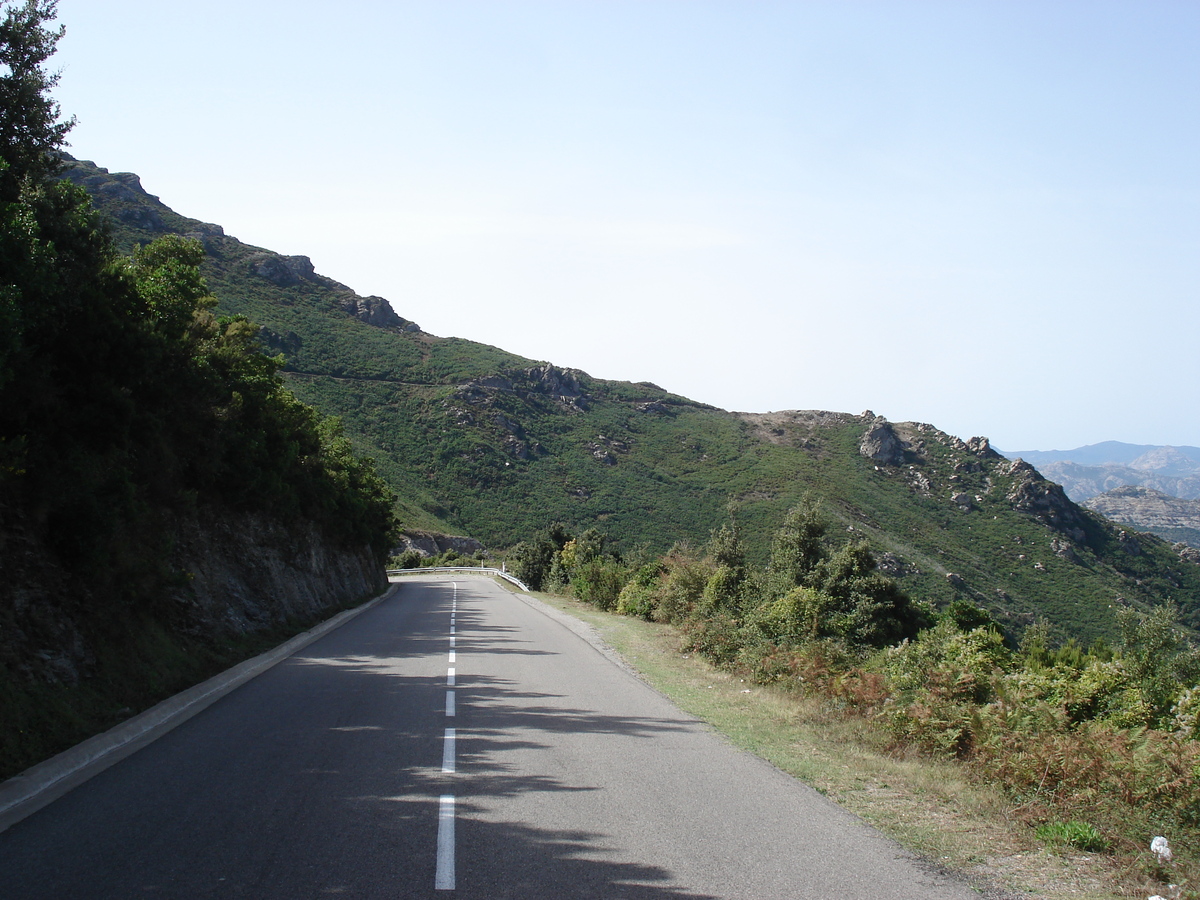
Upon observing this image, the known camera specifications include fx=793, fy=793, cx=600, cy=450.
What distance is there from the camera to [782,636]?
1518cm

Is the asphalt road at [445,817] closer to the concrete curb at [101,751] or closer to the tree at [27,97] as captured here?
the concrete curb at [101,751]

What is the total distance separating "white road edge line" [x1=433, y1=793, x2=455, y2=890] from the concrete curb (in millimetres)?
3027

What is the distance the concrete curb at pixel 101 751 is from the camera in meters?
6.16

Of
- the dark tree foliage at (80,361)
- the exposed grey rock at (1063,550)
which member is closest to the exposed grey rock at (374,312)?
the exposed grey rock at (1063,550)

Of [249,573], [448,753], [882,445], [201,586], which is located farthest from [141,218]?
[448,753]

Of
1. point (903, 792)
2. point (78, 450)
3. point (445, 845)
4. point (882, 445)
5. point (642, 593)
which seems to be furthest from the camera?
point (882, 445)

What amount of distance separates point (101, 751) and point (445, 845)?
183 inches

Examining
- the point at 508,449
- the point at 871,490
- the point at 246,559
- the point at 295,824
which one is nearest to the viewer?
the point at 295,824

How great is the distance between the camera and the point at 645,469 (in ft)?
314

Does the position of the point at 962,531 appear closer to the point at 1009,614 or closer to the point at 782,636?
the point at 1009,614

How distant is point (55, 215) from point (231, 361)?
928 cm

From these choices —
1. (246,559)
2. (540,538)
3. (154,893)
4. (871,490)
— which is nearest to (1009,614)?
(871,490)

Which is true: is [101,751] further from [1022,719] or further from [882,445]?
[882,445]

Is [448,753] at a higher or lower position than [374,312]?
lower
